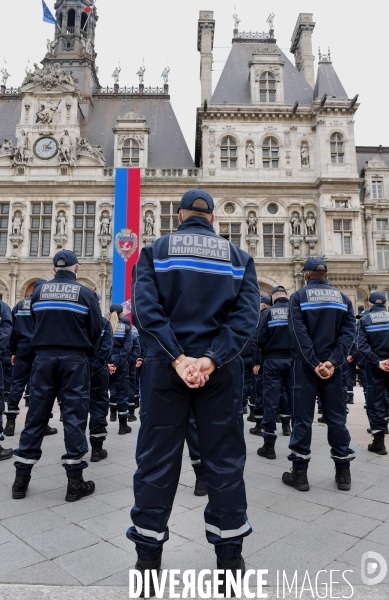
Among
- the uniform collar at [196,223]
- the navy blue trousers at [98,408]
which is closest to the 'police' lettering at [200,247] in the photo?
the uniform collar at [196,223]

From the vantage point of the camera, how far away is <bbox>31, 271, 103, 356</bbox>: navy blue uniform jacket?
4262mm

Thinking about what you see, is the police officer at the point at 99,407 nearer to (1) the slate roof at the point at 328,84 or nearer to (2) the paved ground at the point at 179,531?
(2) the paved ground at the point at 179,531

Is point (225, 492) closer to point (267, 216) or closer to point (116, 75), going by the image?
point (267, 216)

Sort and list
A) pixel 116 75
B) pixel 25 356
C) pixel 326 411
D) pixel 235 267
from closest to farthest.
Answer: pixel 235 267, pixel 326 411, pixel 25 356, pixel 116 75

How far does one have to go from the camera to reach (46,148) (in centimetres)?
2545

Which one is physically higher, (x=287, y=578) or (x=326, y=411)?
(x=326, y=411)

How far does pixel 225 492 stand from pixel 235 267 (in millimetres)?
1438

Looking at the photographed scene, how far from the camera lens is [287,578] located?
2.63m

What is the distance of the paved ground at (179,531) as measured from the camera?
8.59ft

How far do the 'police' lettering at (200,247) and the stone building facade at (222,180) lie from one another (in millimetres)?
21351

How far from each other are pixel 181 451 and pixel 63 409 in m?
2.03

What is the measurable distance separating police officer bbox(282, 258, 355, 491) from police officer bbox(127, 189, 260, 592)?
1.91 metres

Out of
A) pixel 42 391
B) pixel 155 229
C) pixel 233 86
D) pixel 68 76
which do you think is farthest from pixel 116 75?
pixel 42 391

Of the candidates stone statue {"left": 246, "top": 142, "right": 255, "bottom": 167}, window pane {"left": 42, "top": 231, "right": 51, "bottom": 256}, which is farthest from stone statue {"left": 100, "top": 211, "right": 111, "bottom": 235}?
stone statue {"left": 246, "top": 142, "right": 255, "bottom": 167}
